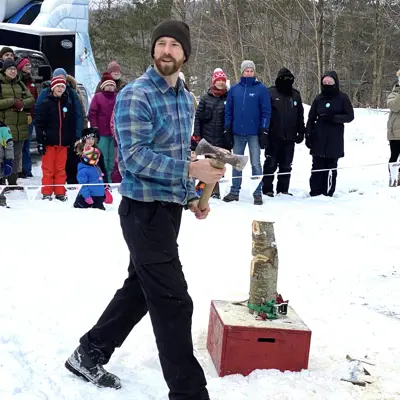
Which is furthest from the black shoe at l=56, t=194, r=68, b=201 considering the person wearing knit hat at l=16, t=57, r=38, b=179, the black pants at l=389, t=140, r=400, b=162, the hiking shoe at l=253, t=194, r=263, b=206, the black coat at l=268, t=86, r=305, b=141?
the black pants at l=389, t=140, r=400, b=162

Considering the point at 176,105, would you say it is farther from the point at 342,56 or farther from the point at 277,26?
the point at 342,56

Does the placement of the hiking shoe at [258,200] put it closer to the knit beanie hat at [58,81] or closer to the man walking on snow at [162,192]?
the knit beanie hat at [58,81]

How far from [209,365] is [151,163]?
4.93 ft

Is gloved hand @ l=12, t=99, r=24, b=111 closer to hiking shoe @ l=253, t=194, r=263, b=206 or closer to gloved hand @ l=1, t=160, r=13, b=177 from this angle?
gloved hand @ l=1, t=160, r=13, b=177

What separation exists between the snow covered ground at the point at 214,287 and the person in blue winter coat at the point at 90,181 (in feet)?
0.74

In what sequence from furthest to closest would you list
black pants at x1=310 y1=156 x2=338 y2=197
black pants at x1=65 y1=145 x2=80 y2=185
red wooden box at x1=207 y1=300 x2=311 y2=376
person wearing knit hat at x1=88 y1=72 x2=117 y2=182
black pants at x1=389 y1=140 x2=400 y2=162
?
black pants at x1=389 y1=140 x2=400 y2=162
black pants at x1=310 y1=156 x2=338 y2=197
person wearing knit hat at x1=88 y1=72 x2=117 y2=182
black pants at x1=65 y1=145 x2=80 y2=185
red wooden box at x1=207 y1=300 x2=311 y2=376

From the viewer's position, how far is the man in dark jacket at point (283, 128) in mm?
9031

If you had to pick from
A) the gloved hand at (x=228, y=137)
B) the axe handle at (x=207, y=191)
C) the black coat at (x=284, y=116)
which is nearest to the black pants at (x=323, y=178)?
the black coat at (x=284, y=116)

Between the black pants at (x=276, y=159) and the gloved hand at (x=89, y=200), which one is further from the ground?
the black pants at (x=276, y=159)

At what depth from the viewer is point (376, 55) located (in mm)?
27312

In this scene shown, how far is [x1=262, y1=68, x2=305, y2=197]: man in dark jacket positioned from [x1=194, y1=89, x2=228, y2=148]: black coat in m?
0.79

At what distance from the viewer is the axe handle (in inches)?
104

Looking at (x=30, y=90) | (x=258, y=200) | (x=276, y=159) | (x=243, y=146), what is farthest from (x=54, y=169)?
(x=276, y=159)

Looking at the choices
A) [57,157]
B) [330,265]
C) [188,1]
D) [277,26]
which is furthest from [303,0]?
[330,265]
